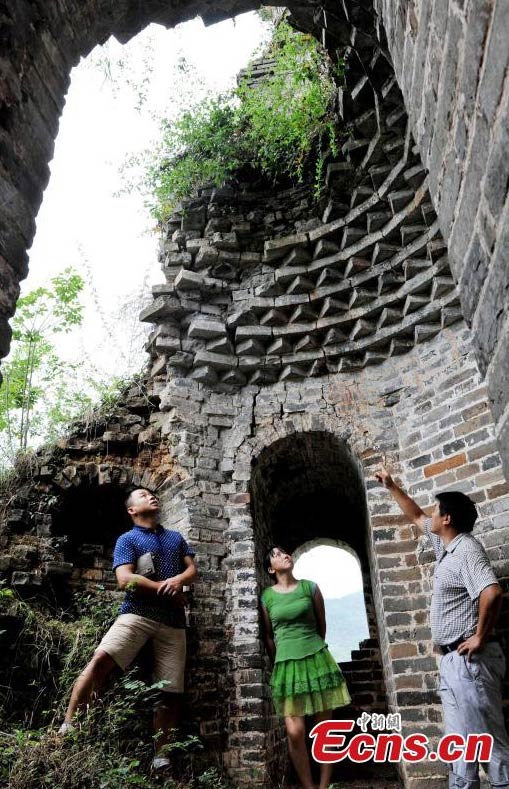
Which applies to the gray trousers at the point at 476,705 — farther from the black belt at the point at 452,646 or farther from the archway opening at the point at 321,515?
the archway opening at the point at 321,515

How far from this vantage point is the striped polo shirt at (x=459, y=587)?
10.6 ft

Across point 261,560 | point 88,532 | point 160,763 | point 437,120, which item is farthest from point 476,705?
point 88,532

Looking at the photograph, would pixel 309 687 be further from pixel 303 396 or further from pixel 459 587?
pixel 303 396

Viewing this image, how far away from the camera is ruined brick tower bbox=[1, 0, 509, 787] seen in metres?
4.62

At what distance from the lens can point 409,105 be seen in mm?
2475

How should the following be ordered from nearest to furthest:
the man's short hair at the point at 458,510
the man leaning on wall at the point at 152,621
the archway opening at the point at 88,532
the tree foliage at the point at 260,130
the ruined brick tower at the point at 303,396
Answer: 1. the man's short hair at the point at 458,510
2. the man leaning on wall at the point at 152,621
3. the ruined brick tower at the point at 303,396
4. the archway opening at the point at 88,532
5. the tree foliage at the point at 260,130

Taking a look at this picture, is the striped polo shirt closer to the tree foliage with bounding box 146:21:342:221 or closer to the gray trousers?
the gray trousers

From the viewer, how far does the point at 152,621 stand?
418 centimetres

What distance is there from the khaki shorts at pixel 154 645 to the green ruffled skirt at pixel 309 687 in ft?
2.67

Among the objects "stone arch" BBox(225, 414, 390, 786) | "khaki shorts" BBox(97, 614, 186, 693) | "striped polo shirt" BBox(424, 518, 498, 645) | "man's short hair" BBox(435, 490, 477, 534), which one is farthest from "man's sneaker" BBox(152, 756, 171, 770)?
"man's short hair" BBox(435, 490, 477, 534)

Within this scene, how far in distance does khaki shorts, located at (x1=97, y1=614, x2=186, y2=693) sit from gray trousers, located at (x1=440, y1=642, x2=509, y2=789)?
1.91 m

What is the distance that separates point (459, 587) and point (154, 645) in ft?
7.57

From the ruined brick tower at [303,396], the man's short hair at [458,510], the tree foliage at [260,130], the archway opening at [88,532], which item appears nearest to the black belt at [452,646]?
the man's short hair at [458,510]

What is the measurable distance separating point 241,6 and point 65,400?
466cm
